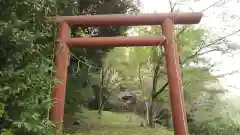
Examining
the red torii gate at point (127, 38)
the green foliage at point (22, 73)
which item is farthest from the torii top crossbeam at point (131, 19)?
the green foliage at point (22, 73)

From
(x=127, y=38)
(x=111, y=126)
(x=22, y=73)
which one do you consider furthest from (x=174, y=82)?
(x=111, y=126)

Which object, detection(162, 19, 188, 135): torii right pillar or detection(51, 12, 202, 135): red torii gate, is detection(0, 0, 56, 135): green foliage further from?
detection(162, 19, 188, 135): torii right pillar

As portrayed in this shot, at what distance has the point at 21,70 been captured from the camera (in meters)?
2.93

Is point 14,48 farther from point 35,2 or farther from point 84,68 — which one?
point 84,68

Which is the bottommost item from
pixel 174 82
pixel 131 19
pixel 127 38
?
pixel 174 82

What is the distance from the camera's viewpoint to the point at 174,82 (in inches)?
163

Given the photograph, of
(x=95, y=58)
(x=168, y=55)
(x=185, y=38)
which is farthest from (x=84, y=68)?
(x=168, y=55)

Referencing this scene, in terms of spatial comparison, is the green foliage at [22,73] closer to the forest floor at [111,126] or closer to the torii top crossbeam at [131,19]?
the torii top crossbeam at [131,19]

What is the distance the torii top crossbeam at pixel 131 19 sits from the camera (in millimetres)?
4410

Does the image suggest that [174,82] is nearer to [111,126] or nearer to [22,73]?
[22,73]

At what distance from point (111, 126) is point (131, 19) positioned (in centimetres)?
415

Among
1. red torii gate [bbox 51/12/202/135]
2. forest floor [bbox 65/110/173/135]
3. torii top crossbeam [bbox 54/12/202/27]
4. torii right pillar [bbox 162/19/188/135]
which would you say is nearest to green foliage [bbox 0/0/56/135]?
red torii gate [bbox 51/12/202/135]

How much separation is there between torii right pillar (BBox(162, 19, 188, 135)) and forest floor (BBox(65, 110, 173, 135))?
278cm

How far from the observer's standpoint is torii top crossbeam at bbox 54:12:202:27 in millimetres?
4410
